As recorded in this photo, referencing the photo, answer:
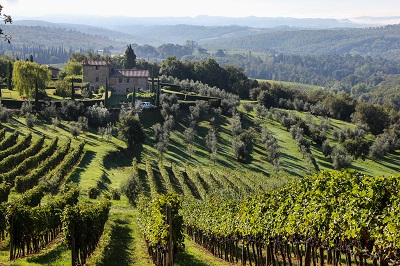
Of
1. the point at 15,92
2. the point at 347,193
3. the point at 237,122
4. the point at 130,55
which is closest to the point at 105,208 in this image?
the point at 347,193

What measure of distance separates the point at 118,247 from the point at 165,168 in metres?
39.6

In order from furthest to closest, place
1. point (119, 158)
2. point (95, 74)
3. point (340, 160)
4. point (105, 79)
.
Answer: point (95, 74)
point (105, 79)
point (340, 160)
point (119, 158)

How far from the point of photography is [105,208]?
3466 centimetres

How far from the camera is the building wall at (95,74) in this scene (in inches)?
4860

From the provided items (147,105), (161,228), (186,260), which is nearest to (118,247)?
(186,260)


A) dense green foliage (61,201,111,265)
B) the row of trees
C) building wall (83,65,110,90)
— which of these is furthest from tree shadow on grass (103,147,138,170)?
the row of trees

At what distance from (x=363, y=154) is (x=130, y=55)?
94.4 m

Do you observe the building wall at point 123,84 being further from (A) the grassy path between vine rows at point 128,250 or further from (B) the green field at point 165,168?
(A) the grassy path between vine rows at point 128,250

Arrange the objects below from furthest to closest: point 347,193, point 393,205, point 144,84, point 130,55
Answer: point 130,55 < point 144,84 < point 347,193 < point 393,205

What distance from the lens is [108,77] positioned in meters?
124

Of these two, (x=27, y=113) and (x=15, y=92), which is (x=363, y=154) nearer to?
(x=27, y=113)

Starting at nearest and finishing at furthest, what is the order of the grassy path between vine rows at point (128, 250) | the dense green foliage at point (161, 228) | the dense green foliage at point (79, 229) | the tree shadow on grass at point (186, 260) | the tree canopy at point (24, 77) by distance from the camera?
the dense green foliage at point (79, 229) → the dense green foliage at point (161, 228) → the grassy path between vine rows at point (128, 250) → the tree shadow on grass at point (186, 260) → the tree canopy at point (24, 77)

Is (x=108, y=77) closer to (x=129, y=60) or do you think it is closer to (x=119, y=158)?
(x=129, y=60)

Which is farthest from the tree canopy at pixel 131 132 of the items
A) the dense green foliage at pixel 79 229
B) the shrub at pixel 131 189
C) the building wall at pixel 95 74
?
the dense green foliage at pixel 79 229
